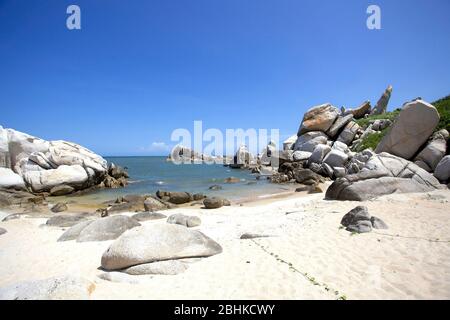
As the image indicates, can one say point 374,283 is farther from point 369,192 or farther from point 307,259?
point 369,192

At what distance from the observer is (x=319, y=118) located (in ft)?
129

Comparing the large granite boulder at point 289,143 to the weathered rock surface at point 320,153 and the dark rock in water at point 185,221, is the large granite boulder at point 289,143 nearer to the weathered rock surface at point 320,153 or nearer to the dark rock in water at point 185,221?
the weathered rock surface at point 320,153

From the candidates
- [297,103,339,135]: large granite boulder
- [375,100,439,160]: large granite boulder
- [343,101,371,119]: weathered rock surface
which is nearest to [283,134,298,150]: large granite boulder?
[297,103,339,135]: large granite boulder

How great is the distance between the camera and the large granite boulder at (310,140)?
37.1 meters

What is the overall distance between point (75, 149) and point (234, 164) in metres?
36.0

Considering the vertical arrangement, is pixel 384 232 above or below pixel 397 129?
below

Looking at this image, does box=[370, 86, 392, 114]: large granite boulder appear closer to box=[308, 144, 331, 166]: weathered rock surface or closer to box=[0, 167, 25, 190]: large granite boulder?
box=[308, 144, 331, 166]: weathered rock surface

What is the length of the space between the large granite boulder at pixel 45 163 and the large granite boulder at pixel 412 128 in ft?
98.0

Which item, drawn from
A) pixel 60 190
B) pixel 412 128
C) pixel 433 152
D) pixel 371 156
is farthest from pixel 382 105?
pixel 60 190

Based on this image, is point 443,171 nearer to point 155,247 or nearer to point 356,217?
point 356,217

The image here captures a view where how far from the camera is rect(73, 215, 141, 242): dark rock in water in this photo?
9.55m

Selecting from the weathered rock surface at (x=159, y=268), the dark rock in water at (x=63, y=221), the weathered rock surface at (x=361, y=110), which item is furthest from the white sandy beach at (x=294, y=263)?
the weathered rock surface at (x=361, y=110)
